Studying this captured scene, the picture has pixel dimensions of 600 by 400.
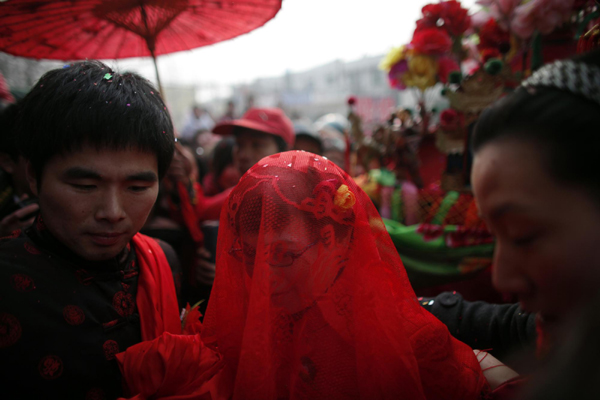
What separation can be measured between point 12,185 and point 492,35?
3427mm

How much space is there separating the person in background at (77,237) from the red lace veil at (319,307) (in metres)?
0.35

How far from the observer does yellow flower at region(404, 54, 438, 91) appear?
9.73ft

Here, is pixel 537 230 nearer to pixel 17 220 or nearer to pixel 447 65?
pixel 17 220

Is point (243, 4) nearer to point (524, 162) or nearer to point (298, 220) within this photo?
point (298, 220)

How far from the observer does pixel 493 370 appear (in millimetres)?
1331

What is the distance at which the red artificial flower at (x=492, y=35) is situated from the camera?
2.72 meters

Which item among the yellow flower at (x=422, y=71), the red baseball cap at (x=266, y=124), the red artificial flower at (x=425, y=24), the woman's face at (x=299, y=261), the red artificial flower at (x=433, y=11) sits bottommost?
the woman's face at (x=299, y=261)

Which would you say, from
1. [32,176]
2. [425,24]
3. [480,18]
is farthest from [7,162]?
[480,18]

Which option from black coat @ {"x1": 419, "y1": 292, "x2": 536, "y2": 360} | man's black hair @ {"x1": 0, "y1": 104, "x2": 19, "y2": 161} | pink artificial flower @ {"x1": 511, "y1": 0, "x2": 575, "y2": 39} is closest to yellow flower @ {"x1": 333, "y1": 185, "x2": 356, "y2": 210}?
black coat @ {"x1": 419, "y1": 292, "x2": 536, "y2": 360}

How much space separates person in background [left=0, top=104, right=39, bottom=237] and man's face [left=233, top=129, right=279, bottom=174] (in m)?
1.64

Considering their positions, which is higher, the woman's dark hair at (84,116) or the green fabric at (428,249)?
the woman's dark hair at (84,116)

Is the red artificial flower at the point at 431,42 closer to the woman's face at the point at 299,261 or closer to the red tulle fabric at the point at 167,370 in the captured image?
the woman's face at the point at 299,261

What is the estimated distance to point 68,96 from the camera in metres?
1.26

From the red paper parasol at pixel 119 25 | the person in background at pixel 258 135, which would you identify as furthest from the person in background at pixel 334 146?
the red paper parasol at pixel 119 25
